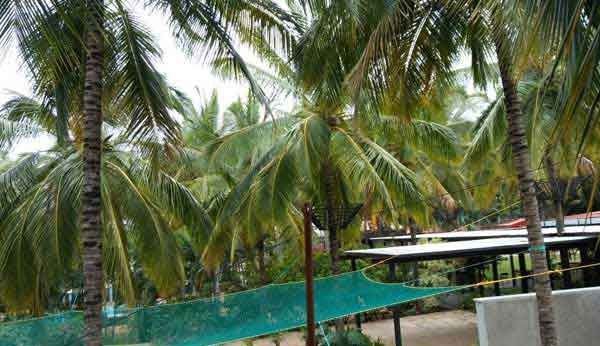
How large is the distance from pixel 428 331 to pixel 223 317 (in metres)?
6.76

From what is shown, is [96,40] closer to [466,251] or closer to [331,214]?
[331,214]

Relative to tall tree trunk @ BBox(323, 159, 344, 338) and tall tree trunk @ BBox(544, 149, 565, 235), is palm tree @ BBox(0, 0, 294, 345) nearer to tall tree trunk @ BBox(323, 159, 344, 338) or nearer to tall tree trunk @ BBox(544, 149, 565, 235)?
tall tree trunk @ BBox(323, 159, 344, 338)

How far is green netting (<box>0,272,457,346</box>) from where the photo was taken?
5.88m

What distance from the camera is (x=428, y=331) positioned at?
12.0 m

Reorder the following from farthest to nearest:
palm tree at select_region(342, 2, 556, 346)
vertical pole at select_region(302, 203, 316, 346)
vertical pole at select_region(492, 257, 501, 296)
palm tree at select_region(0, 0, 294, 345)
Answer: vertical pole at select_region(492, 257, 501, 296)
palm tree at select_region(342, 2, 556, 346)
vertical pole at select_region(302, 203, 316, 346)
palm tree at select_region(0, 0, 294, 345)

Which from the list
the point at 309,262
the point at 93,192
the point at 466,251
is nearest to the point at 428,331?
the point at 466,251

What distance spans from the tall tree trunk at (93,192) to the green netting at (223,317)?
127 centimetres

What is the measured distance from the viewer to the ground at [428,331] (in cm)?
1084

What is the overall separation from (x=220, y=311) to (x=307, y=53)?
308cm

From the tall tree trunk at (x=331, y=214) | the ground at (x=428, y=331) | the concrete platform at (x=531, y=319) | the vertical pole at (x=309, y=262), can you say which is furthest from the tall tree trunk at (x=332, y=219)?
the vertical pole at (x=309, y=262)

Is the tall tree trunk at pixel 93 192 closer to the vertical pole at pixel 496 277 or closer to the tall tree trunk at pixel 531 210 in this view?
the tall tree trunk at pixel 531 210

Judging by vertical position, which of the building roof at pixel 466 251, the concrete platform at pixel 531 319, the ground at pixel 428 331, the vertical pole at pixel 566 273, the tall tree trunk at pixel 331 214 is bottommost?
the ground at pixel 428 331

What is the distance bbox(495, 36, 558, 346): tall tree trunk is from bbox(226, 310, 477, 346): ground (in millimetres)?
5240

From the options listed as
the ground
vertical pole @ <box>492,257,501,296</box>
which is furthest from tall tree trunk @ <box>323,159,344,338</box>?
vertical pole @ <box>492,257,501,296</box>
